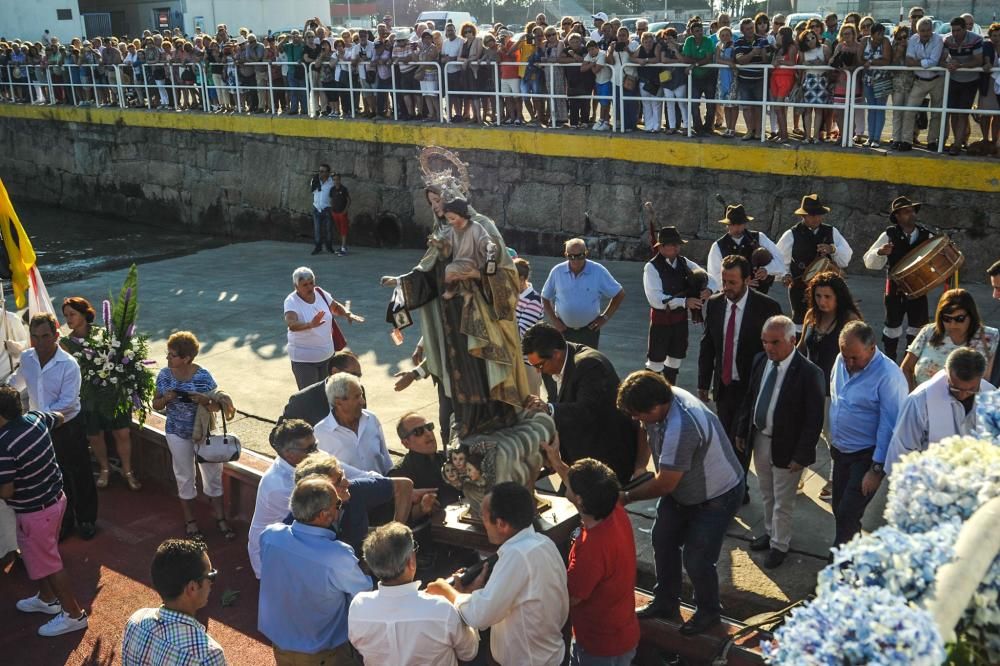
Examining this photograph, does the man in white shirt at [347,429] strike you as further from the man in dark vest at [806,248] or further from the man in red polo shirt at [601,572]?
the man in dark vest at [806,248]

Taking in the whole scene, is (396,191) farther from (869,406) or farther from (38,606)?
(869,406)

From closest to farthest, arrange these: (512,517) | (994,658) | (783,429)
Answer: (994,658), (512,517), (783,429)

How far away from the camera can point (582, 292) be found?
8.36 m

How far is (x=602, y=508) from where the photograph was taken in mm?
4219

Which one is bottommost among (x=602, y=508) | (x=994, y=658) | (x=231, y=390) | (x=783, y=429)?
(x=231, y=390)

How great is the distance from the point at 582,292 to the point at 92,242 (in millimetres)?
15484

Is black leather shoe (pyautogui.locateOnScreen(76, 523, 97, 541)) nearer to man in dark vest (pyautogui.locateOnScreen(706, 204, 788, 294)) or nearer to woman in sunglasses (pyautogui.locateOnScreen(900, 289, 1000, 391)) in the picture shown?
man in dark vest (pyautogui.locateOnScreen(706, 204, 788, 294))

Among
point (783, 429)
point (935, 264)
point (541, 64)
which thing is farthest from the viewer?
point (541, 64)

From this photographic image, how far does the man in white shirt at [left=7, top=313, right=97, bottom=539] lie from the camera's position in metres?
6.93

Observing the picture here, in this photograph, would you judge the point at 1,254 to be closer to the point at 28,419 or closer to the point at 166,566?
the point at 28,419

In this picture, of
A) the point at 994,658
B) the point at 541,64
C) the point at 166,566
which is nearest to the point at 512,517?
the point at 166,566

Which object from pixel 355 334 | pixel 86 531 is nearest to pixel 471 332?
pixel 86 531

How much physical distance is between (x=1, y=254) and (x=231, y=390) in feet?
8.47

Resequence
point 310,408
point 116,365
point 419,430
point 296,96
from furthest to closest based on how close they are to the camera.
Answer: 1. point 296,96
2. point 116,365
3. point 310,408
4. point 419,430
